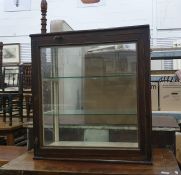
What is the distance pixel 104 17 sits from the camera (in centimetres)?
495

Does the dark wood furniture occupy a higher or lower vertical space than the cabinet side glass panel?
lower

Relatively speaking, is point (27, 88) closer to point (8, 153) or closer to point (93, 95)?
point (8, 153)

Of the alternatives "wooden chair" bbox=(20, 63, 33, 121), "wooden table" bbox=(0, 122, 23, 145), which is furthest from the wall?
"wooden table" bbox=(0, 122, 23, 145)

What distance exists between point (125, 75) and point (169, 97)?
1.47m

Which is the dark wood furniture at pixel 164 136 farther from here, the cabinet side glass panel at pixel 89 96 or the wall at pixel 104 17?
the wall at pixel 104 17

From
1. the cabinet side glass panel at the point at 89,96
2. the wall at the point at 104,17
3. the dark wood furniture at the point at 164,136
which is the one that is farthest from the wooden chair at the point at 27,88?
the dark wood furniture at the point at 164,136

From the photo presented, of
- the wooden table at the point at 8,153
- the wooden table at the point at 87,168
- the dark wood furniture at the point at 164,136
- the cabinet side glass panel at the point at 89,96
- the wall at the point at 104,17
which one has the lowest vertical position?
the wooden table at the point at 8,153

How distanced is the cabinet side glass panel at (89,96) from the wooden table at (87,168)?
0.13 metres

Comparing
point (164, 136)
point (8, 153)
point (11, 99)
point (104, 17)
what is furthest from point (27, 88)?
point (164, 136)

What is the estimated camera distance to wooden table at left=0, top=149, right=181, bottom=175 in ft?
4.35

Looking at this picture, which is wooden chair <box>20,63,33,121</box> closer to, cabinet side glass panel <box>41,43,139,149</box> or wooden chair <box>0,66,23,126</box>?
wooden chair <box>0,66,23,126</box>

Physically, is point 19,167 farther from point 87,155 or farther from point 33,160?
point 87,155

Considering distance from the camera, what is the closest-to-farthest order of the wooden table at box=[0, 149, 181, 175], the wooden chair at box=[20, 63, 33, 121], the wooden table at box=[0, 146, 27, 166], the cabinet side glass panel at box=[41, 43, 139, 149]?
1. the wooden table at box=[0, 149, 181, 175]
2. the cabinet side glass panel at box=[41, 43, 139, 149]
3. the wooden table at box=[0, 146, 27, 166]
4. the wooden chair at box=[20, 63, 33, 121]

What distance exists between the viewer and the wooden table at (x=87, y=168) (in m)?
1.33
